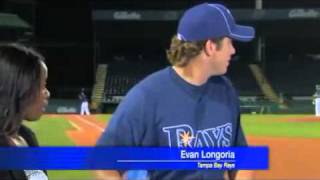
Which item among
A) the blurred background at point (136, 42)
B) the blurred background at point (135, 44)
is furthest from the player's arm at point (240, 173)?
the blurred background at point (136, 42)

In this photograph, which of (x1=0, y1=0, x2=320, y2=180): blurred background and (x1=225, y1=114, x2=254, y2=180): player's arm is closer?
(x1=225, y1=114, x2=254, y2=180): player's arm

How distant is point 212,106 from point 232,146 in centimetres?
14

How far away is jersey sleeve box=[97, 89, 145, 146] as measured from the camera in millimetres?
1774

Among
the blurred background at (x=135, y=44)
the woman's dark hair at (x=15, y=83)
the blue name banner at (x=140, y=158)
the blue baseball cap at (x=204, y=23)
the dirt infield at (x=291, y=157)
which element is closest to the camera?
the woman's dark hair at (x=15, y=83)

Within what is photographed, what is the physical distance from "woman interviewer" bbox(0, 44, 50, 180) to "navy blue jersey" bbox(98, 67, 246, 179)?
0.25 metres

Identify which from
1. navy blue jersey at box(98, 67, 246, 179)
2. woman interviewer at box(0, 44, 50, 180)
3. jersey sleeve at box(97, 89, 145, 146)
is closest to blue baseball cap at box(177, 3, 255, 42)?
navy blue jersey at box(98, 67, 246, 179)

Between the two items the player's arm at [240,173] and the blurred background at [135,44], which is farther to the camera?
the blurred background at [135,44]

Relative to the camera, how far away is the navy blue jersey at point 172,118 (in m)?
1.79

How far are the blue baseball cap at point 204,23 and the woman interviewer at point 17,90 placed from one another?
0.46 m

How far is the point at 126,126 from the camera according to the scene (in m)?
1.78

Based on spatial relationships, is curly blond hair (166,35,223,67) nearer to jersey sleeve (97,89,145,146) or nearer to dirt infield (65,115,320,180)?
jersey sleeve (97,89,145,146)

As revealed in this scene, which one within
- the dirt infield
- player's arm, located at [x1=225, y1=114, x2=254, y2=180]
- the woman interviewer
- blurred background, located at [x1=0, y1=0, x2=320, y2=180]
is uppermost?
the woman interviewer

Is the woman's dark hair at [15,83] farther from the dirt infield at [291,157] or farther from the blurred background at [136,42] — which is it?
the blurred background at [136,42]

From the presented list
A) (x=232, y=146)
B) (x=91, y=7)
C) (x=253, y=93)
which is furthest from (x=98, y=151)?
(x=91, y=7)
